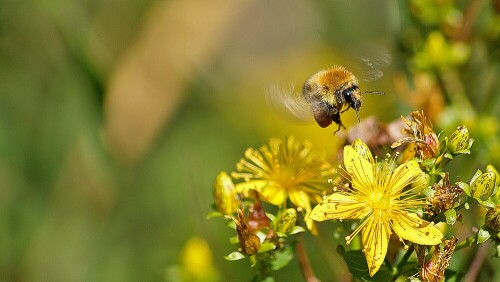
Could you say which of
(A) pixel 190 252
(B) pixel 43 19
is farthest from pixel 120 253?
(B) pixel 43 19

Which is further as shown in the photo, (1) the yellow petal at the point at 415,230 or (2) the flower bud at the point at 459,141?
(2) the flower bud at the point at 459,141

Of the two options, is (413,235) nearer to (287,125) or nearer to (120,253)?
(120,253)

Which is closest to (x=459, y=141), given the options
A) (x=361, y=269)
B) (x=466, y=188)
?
(x=466, y=188)

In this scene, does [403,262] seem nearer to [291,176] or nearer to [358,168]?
[358,168]

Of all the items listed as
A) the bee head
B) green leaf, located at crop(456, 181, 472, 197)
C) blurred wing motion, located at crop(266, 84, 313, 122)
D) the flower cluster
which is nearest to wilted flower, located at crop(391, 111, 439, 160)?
the flower cluster

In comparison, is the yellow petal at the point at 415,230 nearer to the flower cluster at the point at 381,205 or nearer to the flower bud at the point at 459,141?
the flower cluster at the point at 381,205

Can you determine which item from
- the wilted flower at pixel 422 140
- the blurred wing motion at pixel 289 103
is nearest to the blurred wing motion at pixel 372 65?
the blurred wing motion at pixel 289 103
